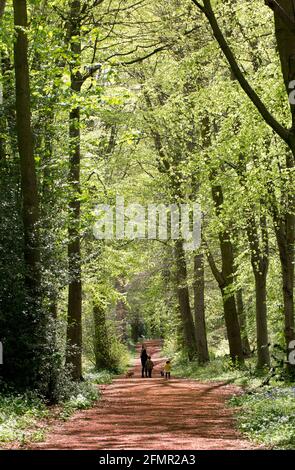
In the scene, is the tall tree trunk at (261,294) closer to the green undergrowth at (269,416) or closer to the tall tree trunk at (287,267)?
the tall tree trunk at (287,267)

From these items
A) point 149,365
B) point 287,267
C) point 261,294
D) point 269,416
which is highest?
point 287,267

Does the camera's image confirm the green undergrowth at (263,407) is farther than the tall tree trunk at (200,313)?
No

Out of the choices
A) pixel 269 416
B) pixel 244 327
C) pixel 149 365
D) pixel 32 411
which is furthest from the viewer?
pixel 244 327

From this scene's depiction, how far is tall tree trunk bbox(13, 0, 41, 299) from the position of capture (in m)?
14.3

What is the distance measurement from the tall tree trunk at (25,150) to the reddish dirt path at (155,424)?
3.69 meters

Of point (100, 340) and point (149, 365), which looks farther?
point (149, 365)

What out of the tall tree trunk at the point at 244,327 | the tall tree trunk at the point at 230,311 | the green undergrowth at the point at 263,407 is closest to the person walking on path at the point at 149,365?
the tall tree trunk at the point at 244,327

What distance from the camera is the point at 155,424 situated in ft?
38.4

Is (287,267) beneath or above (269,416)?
above

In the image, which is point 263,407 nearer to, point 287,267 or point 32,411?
point 32,411

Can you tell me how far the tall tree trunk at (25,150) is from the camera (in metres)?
14.3

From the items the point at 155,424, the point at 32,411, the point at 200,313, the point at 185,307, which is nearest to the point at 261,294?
the point at 200,313

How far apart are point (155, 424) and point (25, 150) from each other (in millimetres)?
6764

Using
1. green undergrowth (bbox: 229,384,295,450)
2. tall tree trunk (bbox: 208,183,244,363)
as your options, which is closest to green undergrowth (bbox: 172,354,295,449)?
green undergrowth (bbox: 229,384,295,450)
